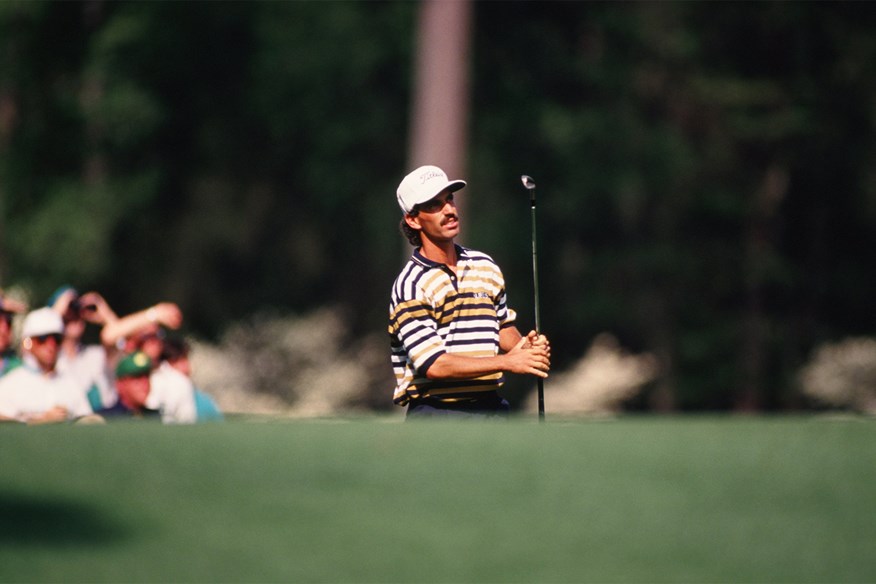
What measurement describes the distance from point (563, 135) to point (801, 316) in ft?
17.7

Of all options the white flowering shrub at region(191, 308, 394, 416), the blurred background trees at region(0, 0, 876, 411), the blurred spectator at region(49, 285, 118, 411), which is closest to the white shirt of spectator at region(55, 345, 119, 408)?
the blurred spectator at region(49, 285, 118, 411)

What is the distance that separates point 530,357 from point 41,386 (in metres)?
3.75

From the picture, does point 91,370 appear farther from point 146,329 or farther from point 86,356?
point 146,329

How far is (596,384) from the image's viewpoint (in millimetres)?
21969

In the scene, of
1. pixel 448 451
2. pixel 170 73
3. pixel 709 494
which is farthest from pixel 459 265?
pixel 170 73

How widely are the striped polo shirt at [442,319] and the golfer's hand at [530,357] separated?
0.38 ft

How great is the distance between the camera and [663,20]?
25188 mm

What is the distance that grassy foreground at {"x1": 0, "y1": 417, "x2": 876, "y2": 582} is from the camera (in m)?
4.84

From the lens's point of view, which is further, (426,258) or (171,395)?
(171,395)

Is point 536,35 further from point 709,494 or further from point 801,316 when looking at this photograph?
point 709,494

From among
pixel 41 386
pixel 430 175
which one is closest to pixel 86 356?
pixel 41 386

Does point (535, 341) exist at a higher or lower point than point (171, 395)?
lower

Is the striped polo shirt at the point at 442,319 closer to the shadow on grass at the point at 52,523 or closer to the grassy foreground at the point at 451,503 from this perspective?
the grassy foreground at the point at 451,503

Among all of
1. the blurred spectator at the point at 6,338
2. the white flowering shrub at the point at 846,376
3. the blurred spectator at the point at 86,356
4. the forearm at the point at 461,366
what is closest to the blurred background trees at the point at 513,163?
the white flowering shrub at the point at 846,376
